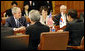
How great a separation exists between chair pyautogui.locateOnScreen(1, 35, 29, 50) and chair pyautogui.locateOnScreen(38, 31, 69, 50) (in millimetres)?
359

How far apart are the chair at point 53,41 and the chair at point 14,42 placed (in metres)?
0.36

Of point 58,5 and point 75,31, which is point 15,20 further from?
point 58,5

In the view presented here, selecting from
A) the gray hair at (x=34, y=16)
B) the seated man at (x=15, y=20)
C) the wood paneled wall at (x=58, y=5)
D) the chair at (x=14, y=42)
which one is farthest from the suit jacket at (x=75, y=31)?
the wood paneled wall at (x=58, y=5)

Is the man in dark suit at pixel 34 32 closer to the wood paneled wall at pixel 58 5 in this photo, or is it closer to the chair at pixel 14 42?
the chair at pixel 14 42

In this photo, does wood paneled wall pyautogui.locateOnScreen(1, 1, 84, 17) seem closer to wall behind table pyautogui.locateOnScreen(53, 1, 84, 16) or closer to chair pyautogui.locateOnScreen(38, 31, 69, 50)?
wall behind table pyautogui.locateOnScreen(53, 1, 84, 16)

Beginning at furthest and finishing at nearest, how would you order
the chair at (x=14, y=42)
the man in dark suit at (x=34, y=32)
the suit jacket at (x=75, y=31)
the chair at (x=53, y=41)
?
the suit jacket at (x=75, y=31) → the man in dark suit at (x=34, y=32) → the chair at (x=53, y=41) → the chair at (x=14, y=42)

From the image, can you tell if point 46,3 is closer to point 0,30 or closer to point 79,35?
point 79,35

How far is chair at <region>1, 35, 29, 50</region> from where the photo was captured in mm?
2744

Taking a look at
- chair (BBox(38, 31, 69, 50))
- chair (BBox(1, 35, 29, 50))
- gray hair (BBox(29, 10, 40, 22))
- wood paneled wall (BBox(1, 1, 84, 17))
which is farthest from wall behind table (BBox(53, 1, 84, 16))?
chair (BBox(1, 35, 29, 50))

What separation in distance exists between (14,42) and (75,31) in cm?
139

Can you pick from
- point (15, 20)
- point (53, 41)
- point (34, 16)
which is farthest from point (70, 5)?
point (53, 41)

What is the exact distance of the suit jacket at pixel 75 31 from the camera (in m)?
3.71

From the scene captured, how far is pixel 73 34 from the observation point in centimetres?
373

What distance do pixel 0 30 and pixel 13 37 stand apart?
0.47 m
